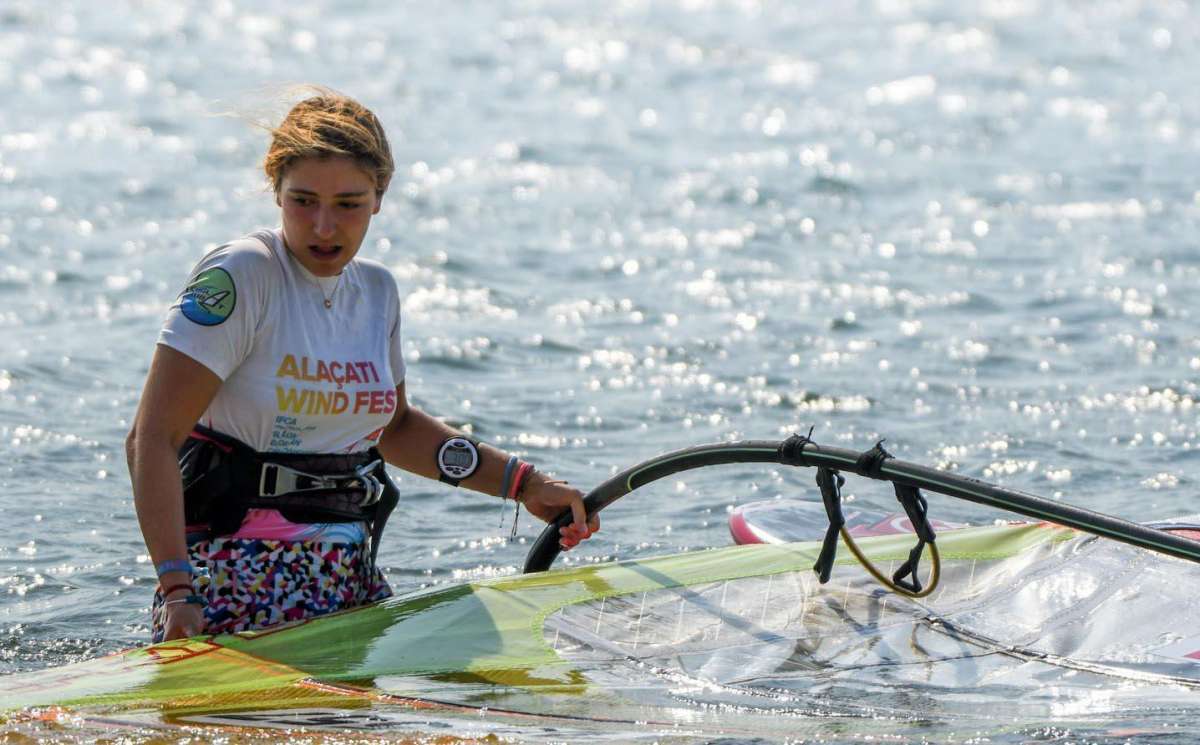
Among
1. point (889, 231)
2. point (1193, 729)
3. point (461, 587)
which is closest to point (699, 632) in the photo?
point (461, 587)

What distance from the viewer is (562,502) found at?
429 centimetres

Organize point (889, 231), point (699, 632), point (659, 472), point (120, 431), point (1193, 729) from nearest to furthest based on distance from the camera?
point (1193, 729) < point (699, 632) < point (659, 472) < point (120, 431) < point (889, 231)

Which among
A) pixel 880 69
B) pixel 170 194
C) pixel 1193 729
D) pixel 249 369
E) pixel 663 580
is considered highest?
pixel 880 69

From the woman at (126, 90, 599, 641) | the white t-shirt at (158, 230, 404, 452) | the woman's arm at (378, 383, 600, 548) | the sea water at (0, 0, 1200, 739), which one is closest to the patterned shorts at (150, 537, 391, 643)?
the woman at (126, 90, 599, 641)

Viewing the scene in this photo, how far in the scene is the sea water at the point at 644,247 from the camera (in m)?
6.92

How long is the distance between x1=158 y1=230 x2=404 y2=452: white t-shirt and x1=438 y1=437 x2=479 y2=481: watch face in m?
0.31

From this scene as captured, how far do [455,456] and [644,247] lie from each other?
24.5 ft

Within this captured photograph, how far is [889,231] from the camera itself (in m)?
12.1

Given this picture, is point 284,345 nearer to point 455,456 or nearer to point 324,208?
point 324,208

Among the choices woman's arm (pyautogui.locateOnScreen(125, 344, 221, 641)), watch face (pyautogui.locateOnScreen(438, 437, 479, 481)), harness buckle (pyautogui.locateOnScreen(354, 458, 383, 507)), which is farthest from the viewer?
watch face (pyautogui.locateOnScreen(438, 437, 479, 481))

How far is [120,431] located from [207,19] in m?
14.4

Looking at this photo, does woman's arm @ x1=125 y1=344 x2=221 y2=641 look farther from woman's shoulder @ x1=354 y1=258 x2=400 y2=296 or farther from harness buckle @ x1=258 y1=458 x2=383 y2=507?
woman's shoulder @ x1=354 y1=258 x2=400 y2=296

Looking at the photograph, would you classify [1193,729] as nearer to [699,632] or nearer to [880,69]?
[699,632]

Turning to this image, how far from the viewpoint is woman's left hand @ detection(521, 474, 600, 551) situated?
4273 millimetres
